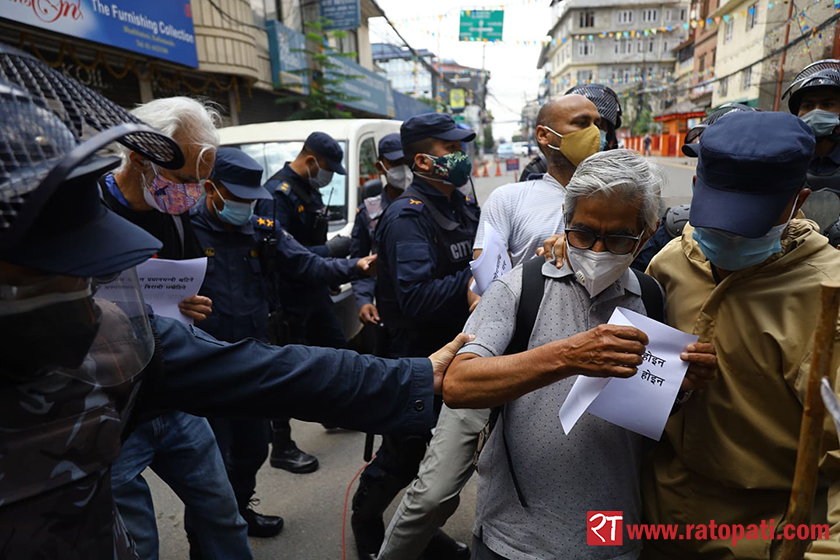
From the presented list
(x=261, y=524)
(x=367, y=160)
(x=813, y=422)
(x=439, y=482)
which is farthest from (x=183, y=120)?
(x=367, y=160)

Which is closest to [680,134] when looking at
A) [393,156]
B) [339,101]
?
[339,101]

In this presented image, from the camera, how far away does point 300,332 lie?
3.82 m

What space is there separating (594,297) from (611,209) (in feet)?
0.80

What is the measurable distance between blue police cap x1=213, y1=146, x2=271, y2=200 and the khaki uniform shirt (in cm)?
199

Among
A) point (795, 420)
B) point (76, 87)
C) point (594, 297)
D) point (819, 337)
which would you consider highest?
point (76, 87)

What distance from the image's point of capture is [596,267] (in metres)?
1.44

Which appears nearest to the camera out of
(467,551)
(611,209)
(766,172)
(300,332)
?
(766,172)

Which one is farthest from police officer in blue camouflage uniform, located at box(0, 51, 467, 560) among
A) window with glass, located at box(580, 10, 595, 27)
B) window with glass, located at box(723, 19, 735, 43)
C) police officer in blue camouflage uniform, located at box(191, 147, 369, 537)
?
window with glass, located at box(580, 10, 595, 27)

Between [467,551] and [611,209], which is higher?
[611,209]

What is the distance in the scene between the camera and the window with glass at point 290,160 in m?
5.30

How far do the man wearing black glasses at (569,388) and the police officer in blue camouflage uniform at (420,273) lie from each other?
2.74 ft

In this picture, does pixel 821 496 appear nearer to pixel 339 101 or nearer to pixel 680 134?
pixel 339 101

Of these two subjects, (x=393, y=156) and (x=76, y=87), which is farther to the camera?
(x=393, y=156)

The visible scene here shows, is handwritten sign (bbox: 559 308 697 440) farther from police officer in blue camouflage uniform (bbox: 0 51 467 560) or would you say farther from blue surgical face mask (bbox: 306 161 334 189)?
blue surgical face mask (bbox: 306 161 334 189)
